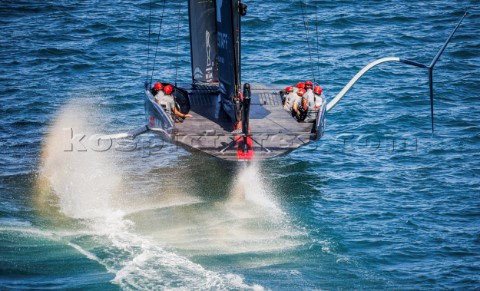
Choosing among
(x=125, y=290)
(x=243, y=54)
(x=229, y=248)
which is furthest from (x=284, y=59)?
(x=125, y=290)

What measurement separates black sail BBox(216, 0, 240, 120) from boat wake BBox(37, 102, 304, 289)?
270 centimetres

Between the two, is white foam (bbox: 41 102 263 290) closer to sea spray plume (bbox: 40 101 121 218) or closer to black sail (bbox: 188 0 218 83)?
sea spray plume (bbox: 40 101 121 218)

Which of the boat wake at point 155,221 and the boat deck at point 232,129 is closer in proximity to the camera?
the boat wake at point 155,221

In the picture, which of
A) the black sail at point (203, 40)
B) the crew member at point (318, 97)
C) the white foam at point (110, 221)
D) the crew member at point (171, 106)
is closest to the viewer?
the white foam at point (110, 221)

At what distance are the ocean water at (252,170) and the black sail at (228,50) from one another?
2.91 metres

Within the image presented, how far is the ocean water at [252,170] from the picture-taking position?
739 inches

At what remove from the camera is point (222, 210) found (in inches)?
870

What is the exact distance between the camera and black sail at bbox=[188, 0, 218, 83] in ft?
82.1

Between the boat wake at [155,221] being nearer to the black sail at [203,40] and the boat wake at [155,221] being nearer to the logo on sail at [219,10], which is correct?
the black sail at [203,40]

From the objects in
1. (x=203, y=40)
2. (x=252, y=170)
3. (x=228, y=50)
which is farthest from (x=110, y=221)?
(x=203, y=40)

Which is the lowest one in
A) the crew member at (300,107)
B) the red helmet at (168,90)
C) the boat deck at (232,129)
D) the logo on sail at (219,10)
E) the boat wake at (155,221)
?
the boat wake at (155,221)

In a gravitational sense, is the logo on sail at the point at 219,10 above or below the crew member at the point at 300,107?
above

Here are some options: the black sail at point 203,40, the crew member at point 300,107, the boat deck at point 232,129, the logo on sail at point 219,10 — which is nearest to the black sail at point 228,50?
the logo on sail at point 219,10

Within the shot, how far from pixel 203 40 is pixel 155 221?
666 cm
